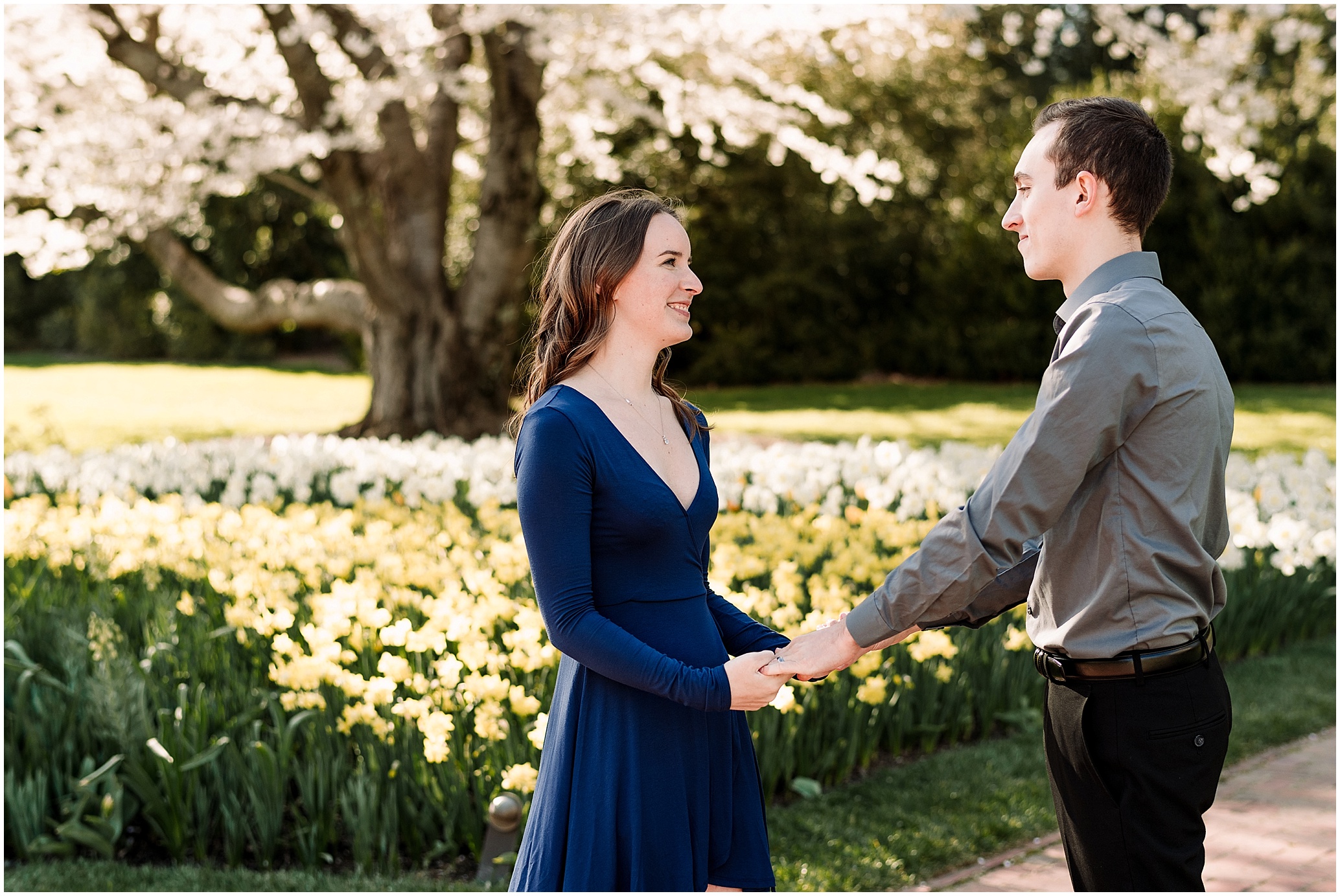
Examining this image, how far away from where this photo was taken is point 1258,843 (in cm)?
367

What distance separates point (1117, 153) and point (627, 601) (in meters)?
1.16

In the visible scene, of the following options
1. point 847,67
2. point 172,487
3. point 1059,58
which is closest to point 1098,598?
point 172,487

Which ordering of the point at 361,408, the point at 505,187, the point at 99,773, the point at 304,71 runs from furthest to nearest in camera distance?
1. the point at 361,408
2. the point at 505,187
3. the point at 304,71
4. the point at 99,773

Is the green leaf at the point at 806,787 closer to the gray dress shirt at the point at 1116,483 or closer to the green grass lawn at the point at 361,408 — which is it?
the gray dress shirt at the point at 1116,483

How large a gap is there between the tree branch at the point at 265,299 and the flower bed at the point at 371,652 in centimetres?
572

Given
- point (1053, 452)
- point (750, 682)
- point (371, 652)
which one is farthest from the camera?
point (371, 652)

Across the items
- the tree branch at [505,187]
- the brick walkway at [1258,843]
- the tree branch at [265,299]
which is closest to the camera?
the brick walkway at [1258,843]

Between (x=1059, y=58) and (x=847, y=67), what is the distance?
8054 millimetres

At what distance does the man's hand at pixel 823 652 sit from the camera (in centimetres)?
217

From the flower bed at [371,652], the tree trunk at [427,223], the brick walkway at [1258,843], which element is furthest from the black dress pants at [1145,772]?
the tree trunk at [427,223]

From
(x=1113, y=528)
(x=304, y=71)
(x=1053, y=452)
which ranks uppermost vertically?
(x=304, y=71)

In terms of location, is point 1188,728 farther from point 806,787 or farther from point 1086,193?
point 806,787

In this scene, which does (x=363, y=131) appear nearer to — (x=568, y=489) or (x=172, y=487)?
(x=172, y=487)

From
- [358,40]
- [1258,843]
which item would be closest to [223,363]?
[358,40]
